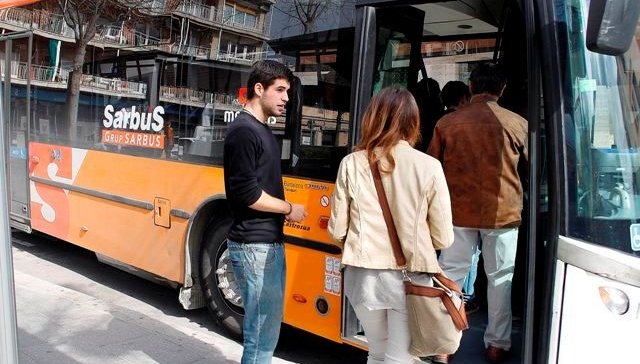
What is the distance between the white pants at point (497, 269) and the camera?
11.4 feet

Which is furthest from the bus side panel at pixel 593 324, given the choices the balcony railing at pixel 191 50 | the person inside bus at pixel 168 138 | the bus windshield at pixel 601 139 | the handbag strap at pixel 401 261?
the person inside bus at pixel 168 138

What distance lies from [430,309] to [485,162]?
1368 mm

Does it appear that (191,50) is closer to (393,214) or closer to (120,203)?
(120,203)

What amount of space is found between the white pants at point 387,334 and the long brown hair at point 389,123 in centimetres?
66

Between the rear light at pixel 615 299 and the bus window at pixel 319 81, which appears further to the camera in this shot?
the bus window at pixel 319 81

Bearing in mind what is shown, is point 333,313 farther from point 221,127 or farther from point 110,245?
point 110,245

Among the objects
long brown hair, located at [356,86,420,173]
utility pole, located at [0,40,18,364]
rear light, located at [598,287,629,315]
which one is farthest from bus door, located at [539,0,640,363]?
utility pole, located at [0,40,18,364]

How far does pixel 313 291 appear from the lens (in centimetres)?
393

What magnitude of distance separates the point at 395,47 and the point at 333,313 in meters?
1.83

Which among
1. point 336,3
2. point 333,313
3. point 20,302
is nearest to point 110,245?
point 20,302

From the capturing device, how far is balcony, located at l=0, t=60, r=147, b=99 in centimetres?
529

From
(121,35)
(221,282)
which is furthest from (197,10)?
(221,282)

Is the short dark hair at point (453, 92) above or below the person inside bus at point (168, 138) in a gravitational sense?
above

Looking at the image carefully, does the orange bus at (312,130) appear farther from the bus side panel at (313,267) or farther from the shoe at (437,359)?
the shoe at (437,359)
